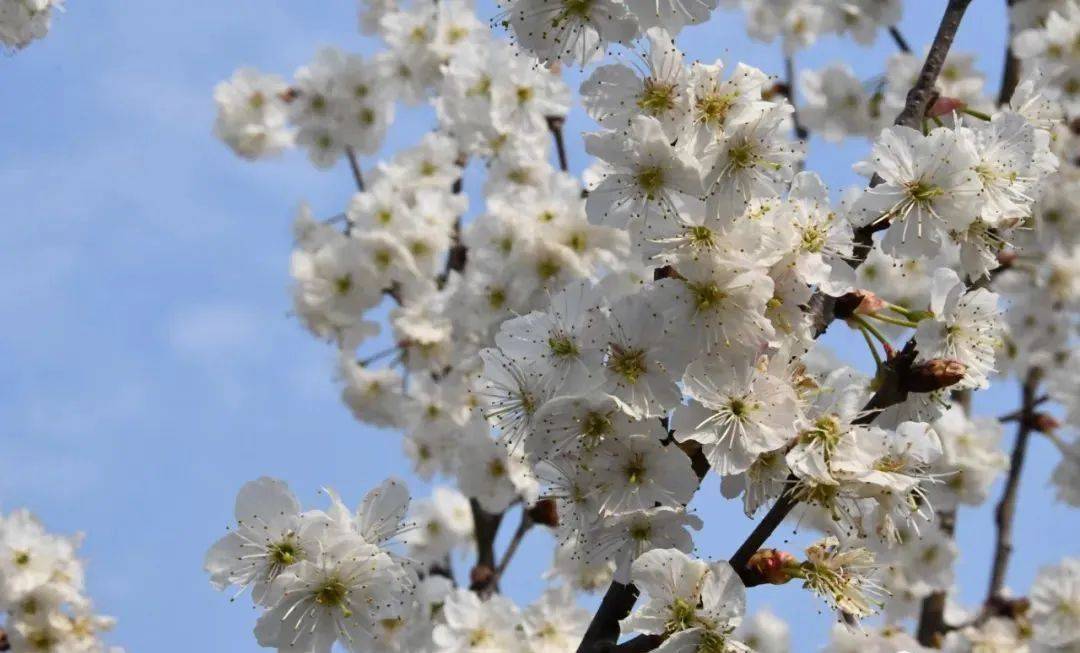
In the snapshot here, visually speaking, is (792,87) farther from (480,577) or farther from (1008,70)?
(480,577)

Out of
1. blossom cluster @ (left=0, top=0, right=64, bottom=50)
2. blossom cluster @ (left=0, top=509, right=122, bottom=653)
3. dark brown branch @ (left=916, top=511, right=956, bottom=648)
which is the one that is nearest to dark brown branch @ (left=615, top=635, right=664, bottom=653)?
blossom cluster @ (left=0, top=0, right=64, bottom=50)

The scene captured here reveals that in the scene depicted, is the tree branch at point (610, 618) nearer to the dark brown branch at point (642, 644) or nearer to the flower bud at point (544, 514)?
the dark brown branch at point (642, 644)

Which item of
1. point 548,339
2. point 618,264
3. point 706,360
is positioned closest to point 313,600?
point 548,339

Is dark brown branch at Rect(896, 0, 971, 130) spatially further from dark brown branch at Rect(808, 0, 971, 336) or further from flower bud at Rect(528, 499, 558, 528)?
flower bud at Rect(528, 499, 558, 528)

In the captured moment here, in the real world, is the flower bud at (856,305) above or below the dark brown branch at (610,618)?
above

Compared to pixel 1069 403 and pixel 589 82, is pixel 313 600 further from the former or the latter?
pixel 1069 403

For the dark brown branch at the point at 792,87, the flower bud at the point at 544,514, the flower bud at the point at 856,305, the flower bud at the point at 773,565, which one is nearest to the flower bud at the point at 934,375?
the flower bud at the point at 856,305
